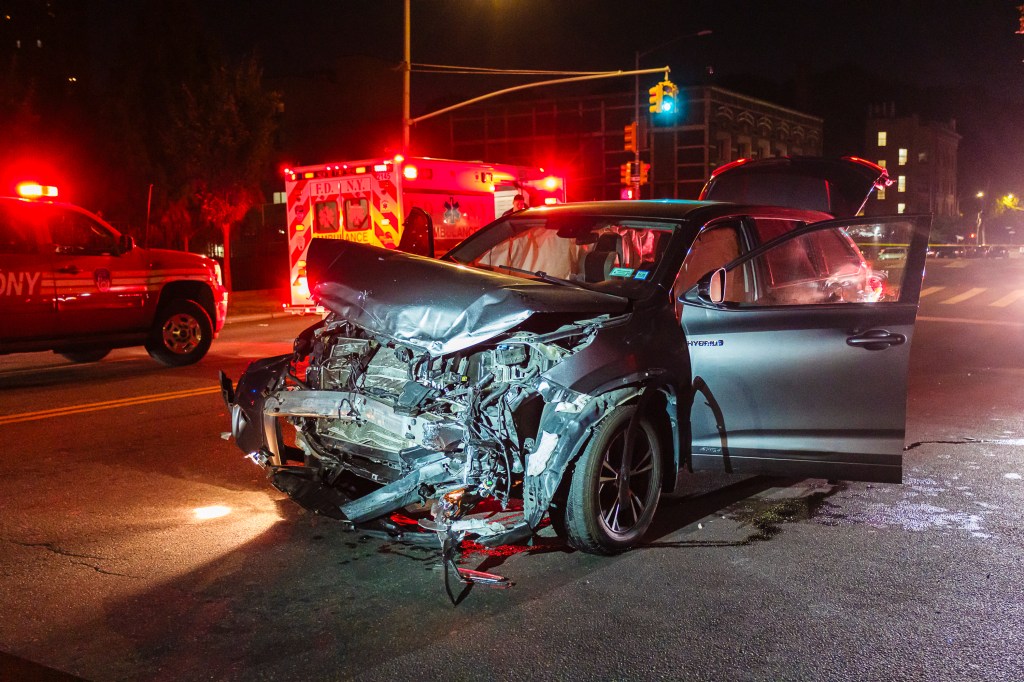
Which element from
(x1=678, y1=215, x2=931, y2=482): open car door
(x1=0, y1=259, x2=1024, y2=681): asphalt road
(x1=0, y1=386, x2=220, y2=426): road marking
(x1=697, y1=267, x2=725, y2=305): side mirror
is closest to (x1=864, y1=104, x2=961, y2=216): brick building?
(x1=0, y1=386, x2=220, y2=426): road marking

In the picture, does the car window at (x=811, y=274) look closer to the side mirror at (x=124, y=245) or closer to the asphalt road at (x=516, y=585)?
the asphalt road at (x=516, y=585)

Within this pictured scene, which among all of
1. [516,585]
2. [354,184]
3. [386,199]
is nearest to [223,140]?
[354,184]

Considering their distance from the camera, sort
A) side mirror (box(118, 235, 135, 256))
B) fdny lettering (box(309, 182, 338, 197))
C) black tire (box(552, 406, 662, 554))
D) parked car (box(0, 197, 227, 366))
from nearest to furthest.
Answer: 1. black tire (box(552, 406, 662, 554))
2. parked car (box(0, 197, 227, 366))
3. side mirror (box(118, 235, 135, 256))
4. fdny lettering (box(309, 182, 338, 197))

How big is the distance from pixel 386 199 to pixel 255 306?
7.22 m

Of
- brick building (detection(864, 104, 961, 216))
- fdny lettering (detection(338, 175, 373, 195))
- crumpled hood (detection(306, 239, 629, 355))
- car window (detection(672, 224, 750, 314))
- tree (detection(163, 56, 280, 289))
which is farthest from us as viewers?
brick building (detection(864, 104, 961, 216))

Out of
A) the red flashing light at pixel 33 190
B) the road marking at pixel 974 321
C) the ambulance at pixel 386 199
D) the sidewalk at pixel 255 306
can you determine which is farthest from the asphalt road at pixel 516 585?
the sidewalk at pixel 255 306

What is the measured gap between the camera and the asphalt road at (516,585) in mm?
3578

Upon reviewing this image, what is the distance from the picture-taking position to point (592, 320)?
15.0ft

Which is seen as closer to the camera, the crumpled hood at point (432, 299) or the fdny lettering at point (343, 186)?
the crumpled hood at point (432, 299)

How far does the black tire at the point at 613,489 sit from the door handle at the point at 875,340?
3.85 ft

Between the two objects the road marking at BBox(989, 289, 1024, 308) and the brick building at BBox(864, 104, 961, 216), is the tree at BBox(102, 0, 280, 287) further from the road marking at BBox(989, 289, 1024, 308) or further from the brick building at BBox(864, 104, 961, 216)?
the brick building at BBox(864, 104, 961, 216)

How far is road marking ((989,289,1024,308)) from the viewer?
68.7ft

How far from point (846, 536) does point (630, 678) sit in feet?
7.04

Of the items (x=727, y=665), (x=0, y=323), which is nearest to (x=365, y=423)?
(x=727, y=665)
